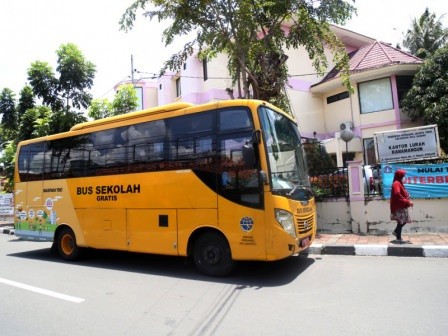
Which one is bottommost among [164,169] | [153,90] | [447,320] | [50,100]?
[447,320]

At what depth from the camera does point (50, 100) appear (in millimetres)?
18000

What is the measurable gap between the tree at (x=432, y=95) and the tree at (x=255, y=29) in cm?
569

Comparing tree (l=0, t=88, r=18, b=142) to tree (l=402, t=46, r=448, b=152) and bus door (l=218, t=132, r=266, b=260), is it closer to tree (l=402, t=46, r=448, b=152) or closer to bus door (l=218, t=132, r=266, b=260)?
bus door (l=218, t=132, r=266, b=260)

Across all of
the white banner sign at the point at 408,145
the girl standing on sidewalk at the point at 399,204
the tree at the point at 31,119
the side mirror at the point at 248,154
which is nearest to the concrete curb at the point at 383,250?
the girl standing on sidewalk at the point at 399,204

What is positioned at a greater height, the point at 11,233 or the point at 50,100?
the point at 50,100

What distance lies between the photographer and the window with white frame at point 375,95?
1789 centimetres

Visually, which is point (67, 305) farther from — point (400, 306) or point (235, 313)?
point (400, 306)

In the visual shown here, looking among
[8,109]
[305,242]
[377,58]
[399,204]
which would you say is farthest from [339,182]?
[8,109]

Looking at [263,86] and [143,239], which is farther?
[263,86]

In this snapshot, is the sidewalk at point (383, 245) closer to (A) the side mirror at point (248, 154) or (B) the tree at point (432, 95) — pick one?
(A) the side mirror at point (248, 154)

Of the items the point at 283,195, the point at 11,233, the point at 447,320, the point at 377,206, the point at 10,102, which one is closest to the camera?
the point at 447,320

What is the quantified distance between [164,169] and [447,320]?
17.1ft

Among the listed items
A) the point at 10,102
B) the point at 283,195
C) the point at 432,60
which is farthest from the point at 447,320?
the point at 10,102

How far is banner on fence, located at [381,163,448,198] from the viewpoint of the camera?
9.95 meters
